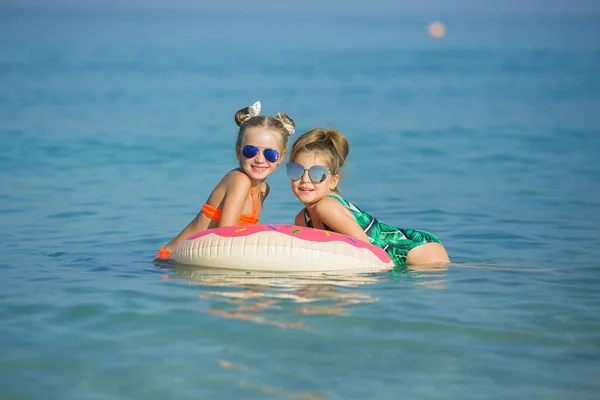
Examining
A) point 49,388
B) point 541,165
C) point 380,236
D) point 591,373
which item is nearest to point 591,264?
point 380,236

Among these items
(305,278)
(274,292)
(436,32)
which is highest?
(436,32)

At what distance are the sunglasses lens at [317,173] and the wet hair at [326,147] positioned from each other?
11 centimetres

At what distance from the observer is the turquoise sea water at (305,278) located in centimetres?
Result: 455

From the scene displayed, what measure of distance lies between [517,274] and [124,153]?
9.14m

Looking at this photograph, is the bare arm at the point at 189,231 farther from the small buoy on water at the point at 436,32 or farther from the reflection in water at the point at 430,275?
the small buoy on water at the point at 436,32

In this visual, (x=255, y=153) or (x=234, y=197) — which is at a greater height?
(x=255, y=153)

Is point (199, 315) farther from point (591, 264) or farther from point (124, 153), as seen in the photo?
point (124, 153)

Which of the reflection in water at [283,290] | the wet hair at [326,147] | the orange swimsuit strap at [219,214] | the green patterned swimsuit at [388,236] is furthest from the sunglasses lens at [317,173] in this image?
the reflection in water at [283,290]

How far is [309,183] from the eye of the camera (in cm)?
630

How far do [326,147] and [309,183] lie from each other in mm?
315

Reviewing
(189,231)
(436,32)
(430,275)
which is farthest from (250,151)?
(436,32)

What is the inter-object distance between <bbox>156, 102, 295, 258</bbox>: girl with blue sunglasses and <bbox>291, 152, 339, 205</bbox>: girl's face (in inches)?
8.5

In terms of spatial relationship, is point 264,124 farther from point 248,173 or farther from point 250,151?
point 248,173

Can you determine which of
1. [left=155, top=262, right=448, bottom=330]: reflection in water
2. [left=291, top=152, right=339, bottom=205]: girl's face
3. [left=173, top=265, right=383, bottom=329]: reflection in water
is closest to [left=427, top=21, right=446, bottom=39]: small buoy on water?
[left=291, top=152, right=339, bottom=205]: girl's face
